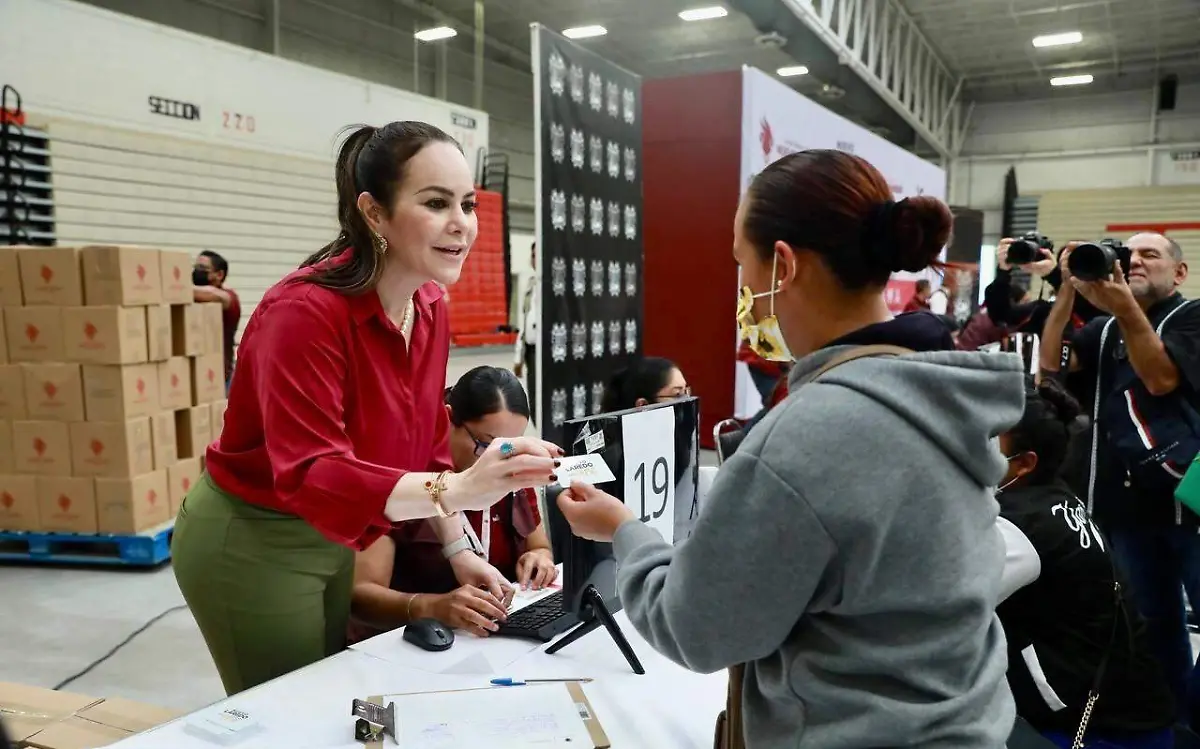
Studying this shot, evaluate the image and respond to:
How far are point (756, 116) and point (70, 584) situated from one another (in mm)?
4445

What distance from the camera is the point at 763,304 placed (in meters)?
1.01

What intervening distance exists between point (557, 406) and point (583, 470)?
9.01ft

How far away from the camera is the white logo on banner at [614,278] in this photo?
4.51m

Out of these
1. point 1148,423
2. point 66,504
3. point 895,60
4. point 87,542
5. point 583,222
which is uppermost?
point 895,60

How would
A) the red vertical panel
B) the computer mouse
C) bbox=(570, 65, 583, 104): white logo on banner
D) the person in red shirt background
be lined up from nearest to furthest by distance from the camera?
the computer mouse < bbox=(570, 65, 583, 104): white logo on banner < the person in red shirt background < the red vertical panel

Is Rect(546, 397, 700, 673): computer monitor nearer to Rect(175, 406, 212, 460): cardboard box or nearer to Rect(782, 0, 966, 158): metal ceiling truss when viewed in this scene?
Rect(175, 406, 212, 460): cardboard box

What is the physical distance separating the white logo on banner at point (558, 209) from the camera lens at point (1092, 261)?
7.09 ft

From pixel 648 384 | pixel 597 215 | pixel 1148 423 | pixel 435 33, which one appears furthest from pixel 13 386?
pixel 435 33

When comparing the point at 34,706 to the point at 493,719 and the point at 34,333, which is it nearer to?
the point at 493,719

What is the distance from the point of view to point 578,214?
4133 millimetres

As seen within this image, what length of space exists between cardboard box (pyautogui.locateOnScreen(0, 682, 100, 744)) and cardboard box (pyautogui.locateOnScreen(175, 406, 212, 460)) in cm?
277

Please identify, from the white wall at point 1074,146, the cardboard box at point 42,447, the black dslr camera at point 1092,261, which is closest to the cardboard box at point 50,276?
the cardboard box at point 42,447

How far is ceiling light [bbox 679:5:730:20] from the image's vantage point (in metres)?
8.95

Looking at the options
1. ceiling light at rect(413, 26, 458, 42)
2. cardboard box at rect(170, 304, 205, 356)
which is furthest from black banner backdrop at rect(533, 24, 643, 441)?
ceiling light at rect(413, 26, 458, 42)
